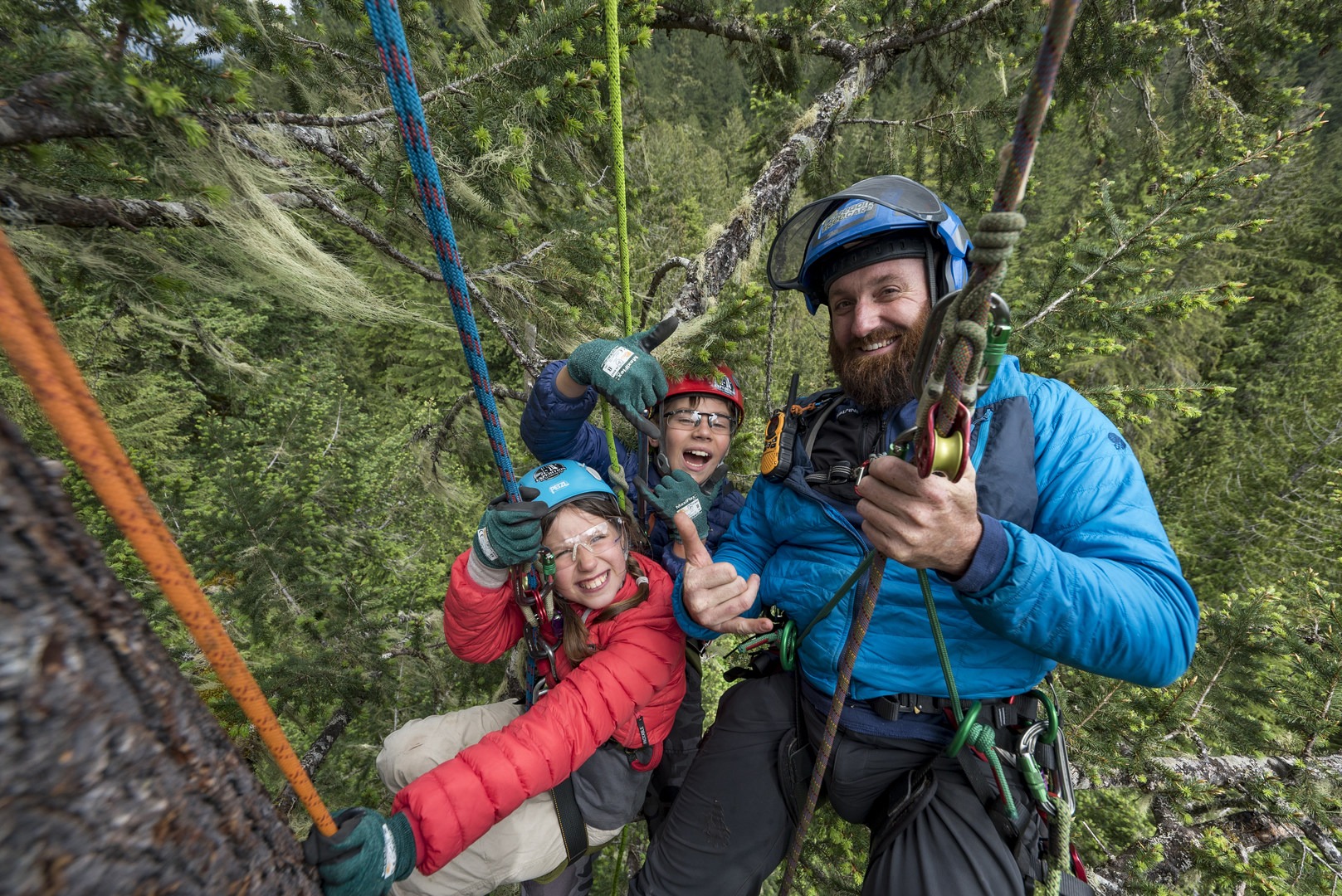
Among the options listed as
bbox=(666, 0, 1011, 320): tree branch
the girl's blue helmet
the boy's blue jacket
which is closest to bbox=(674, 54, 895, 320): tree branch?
bbox=(666, 0, 1011, 320): tree branch

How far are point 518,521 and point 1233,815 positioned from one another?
180 inches

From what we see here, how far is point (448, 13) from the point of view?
3418mm

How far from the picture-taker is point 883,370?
240 centimetres

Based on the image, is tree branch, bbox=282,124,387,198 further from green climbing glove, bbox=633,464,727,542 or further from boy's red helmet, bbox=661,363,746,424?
green climbing glove, bbox=633,464,727,542

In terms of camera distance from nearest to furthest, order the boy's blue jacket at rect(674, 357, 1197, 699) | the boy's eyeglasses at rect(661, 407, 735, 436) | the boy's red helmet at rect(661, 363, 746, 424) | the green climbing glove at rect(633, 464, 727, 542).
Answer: the boy's blue jacket at rect(674, 357, 1197, 699)
the green climbing glove at rect(633, 464, 727, 542)
the boy's red helmet at rect(661, 363, 746, 424)
the boy's eyeglasses at rect(661, 407, 735, 436)

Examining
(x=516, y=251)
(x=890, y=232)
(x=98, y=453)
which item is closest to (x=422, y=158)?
(x=98, y=453)

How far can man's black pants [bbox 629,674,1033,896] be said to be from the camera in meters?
1.87

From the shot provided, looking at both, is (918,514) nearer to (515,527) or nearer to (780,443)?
(780,443)

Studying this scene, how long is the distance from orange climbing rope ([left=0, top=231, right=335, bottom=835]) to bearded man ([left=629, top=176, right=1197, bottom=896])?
139cm

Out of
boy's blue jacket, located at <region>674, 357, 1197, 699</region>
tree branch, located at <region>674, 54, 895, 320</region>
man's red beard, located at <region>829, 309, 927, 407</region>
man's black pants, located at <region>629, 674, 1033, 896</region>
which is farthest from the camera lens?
tree branch, located at <region>674, 54, 895, 320</region>

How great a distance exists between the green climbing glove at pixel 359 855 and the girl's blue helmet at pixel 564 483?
52.7 inches

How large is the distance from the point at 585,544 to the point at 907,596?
1.46 metres

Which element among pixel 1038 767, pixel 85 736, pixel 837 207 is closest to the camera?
pixel 85 736

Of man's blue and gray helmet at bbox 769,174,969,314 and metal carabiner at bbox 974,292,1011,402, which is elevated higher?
man's blue and gray helmet at bbox 769,174,969,314
